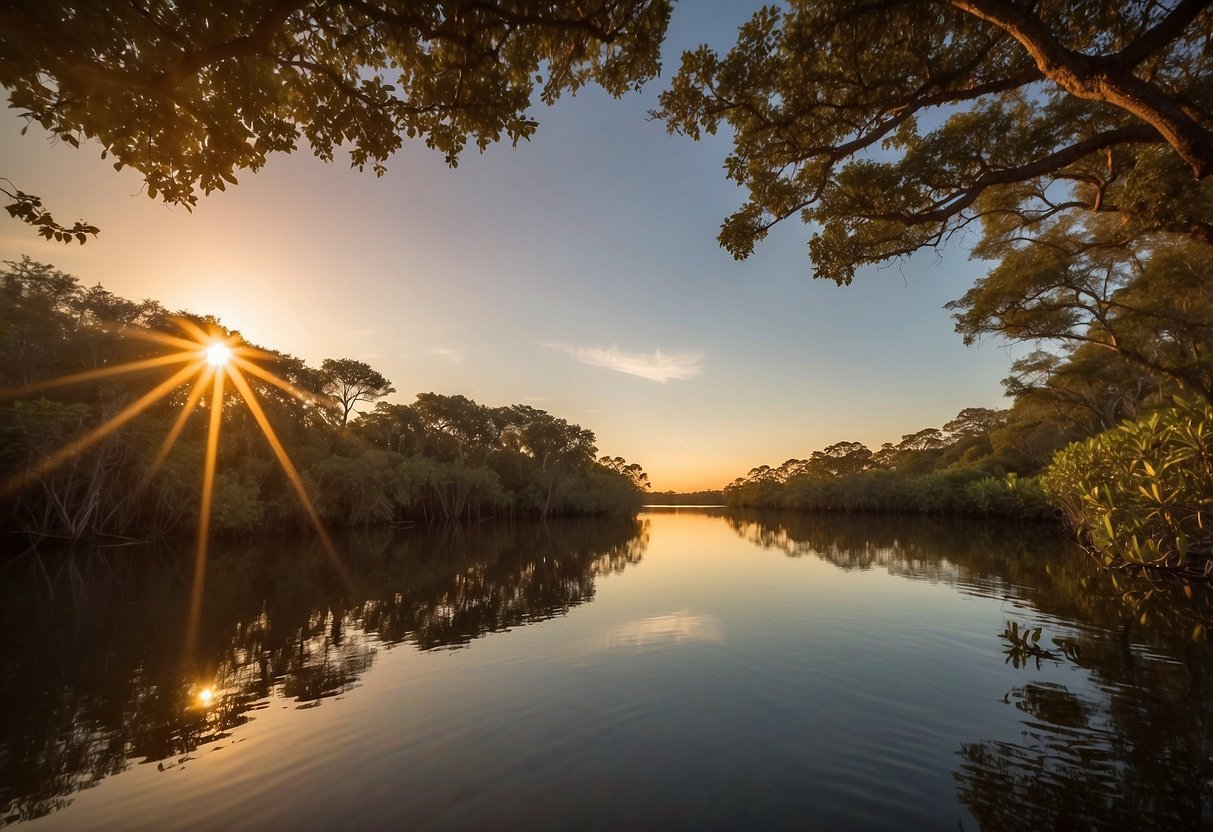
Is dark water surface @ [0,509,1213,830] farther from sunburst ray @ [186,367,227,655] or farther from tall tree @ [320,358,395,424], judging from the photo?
tall tree @ [320,358,395,424]

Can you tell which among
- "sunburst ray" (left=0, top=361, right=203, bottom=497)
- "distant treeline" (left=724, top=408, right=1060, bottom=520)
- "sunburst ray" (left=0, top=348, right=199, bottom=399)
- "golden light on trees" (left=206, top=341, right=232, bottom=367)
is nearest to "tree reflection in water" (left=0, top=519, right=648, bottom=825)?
"sunburst ray" (left=0, top=361, right=203, bottom=497)

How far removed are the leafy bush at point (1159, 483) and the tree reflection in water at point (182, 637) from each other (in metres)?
11.7

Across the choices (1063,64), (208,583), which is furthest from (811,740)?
(208,583)

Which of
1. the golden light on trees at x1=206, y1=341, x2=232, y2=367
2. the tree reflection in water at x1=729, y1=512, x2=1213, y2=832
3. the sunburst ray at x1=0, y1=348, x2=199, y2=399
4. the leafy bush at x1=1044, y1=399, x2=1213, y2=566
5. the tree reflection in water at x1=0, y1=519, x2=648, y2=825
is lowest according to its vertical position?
the tree reflection in water at x1=0, y1=519, x2=648, y2=825

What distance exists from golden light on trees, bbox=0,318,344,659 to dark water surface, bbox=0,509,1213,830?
8.79 m

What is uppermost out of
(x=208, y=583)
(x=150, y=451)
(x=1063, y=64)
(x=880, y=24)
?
(x=880, y=24)

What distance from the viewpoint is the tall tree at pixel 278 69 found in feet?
13.3

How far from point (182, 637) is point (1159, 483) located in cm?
1813

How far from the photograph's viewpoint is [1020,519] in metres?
36.1

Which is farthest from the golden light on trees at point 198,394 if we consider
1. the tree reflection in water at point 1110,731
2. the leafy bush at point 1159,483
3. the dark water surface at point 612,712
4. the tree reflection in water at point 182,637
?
the leafy bush at point 1159,483

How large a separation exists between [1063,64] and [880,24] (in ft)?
8.28

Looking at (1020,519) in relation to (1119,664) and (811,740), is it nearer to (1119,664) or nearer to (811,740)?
(1119,664)

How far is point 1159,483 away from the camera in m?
8.51

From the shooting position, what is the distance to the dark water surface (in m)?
3.49
